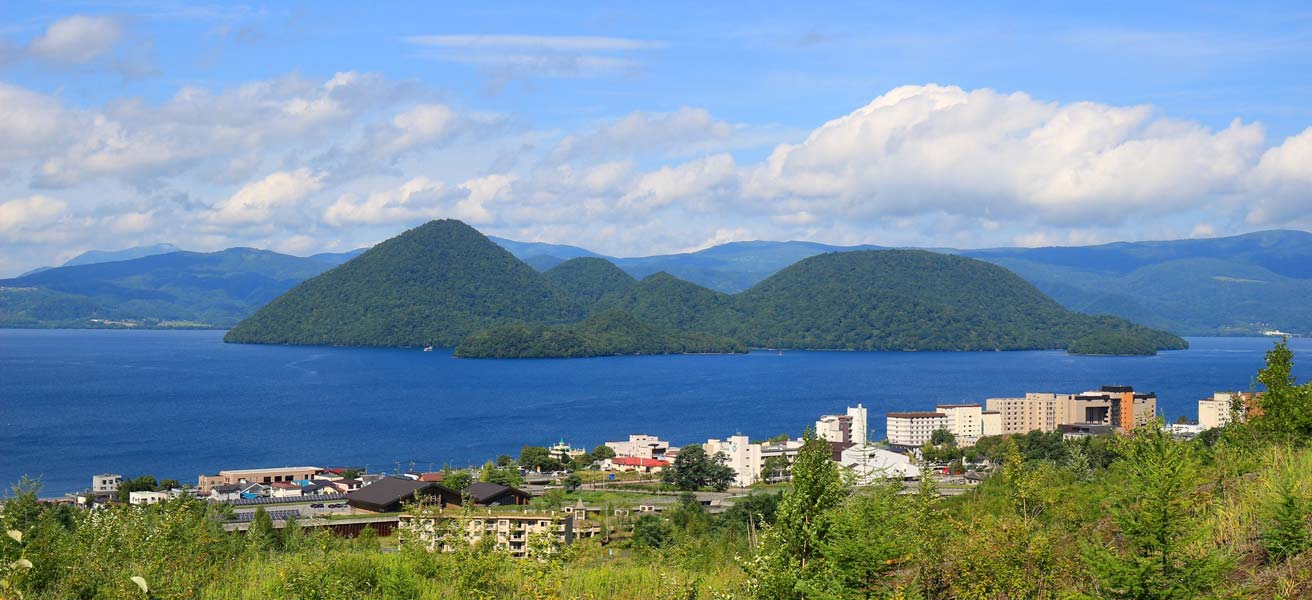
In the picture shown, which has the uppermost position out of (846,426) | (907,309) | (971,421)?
(907,309)

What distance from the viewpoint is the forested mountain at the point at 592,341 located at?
125 meters

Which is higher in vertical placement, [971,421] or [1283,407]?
[1283,407]

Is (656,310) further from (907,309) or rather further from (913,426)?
(913,426)

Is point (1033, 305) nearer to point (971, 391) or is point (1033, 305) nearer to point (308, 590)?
point (971, 391)

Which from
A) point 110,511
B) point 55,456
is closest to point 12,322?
point 55,456

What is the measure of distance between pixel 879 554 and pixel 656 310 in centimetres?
15588

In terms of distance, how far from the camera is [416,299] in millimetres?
149375

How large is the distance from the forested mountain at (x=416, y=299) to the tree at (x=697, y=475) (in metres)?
104

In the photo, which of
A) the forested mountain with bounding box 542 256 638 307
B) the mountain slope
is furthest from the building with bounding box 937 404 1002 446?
the forested mountain with bounding box 542 256 638 307

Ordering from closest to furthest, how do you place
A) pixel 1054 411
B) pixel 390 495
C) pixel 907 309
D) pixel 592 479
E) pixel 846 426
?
pixel 390 495, pixel 592 479, pixel 846 426, pixel 1054 411, pixel 907 309

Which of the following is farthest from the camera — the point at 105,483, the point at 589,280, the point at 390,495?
the point at 589,280

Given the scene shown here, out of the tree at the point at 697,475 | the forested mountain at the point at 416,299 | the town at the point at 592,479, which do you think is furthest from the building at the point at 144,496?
the forested mountain at the point at 416,299

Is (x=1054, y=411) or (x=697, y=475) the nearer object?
(x=697, y=475)

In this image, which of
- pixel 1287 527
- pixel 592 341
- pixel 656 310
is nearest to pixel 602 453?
pixel 1287 527
